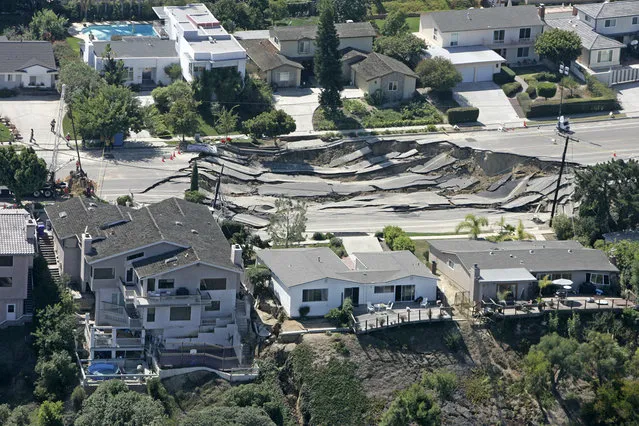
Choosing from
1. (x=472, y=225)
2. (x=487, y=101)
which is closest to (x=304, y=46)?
(x=487, y=101)

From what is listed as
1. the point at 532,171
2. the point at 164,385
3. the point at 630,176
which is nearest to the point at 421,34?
the point at 532,171

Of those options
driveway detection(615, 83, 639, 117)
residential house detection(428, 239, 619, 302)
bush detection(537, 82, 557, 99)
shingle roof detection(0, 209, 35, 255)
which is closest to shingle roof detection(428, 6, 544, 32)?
bush detection(537, 82, 557, 99)

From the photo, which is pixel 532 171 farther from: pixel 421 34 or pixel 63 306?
pixel 63 306

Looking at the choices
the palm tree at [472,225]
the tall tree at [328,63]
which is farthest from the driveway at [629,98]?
the palm tree at [472,225]

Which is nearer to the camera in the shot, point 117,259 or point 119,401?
point 119,401

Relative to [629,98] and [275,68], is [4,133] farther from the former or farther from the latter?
[629,98]

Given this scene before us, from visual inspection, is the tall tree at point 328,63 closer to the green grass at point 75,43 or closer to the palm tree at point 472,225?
the green grass at point 75,43
